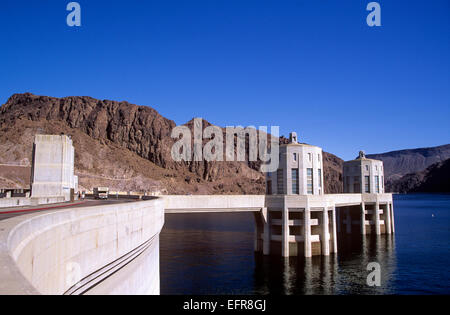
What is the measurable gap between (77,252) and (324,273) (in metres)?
30.2

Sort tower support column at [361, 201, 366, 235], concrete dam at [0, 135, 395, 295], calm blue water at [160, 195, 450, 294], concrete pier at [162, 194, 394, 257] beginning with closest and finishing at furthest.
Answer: concrete dam at [0, 135, 395, 295] → calm blue water at [160, 195, 450, 294] → concrete pier at [162, 194, 394, 257] → tower support column at [361, 201, 366, 235]

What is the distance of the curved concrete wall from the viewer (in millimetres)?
7149

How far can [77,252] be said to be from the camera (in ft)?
35.6

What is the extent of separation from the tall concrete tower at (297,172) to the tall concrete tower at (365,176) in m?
24.1

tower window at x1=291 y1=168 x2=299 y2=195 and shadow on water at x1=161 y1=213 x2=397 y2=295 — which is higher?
tower window at x1=291 y1=168 x2=299 y2=195

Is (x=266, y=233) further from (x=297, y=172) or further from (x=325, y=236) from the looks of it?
(x=297, y=172)

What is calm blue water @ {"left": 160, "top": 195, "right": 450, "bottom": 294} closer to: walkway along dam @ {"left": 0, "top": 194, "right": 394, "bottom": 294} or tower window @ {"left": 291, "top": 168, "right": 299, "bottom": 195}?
walkway along dam @ {"left": 0, "top": 194, "right": 394, "bottom": 294}

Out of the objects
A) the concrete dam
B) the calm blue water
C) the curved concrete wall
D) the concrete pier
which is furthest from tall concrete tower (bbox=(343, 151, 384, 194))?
the curved concrete wall

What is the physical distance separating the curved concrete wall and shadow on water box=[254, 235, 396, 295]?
1681cm

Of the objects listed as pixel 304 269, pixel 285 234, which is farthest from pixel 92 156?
pixel 304 269

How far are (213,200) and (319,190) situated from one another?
14.0m
